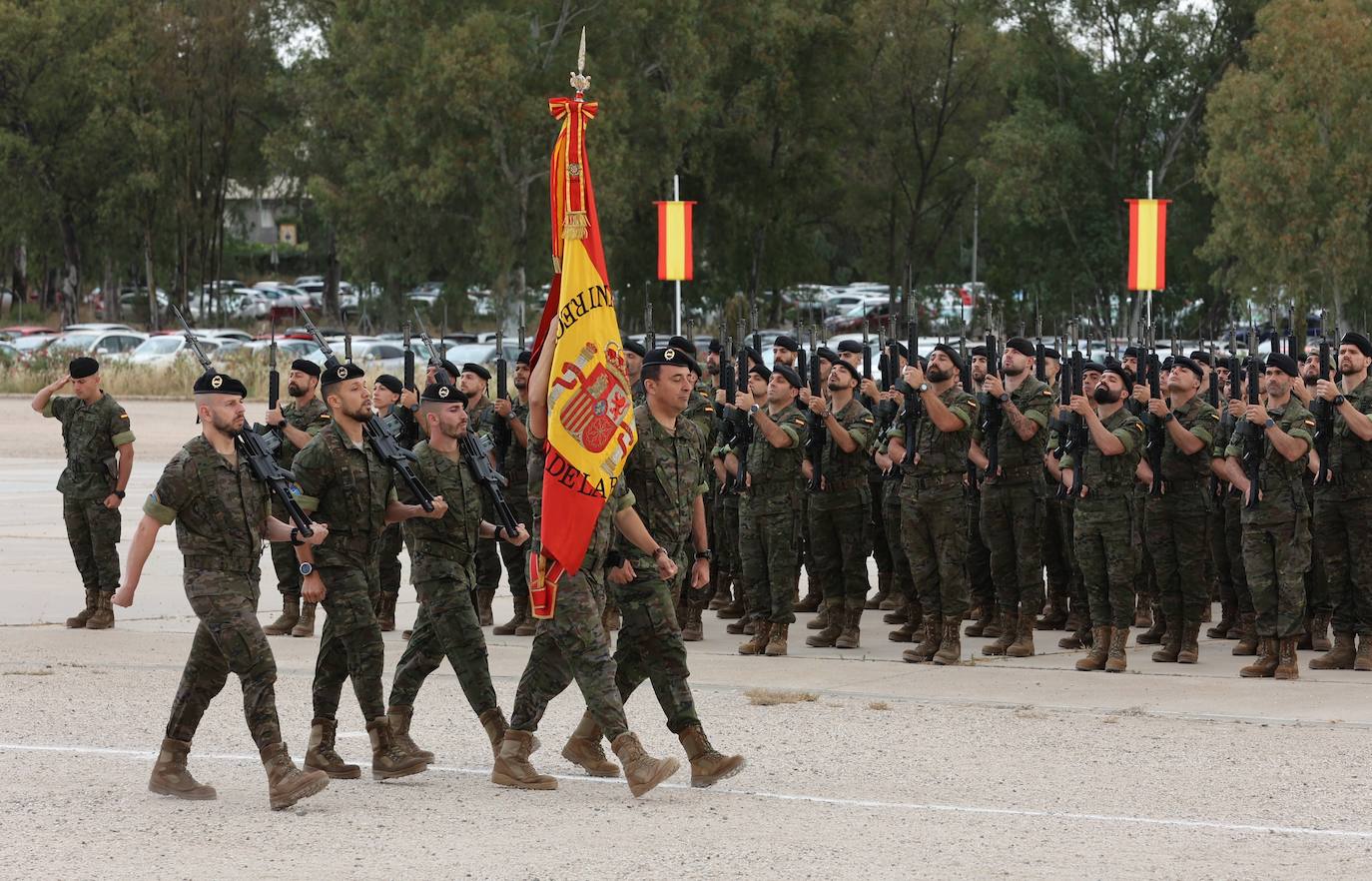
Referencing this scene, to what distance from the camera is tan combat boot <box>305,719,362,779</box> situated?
28.6 ft

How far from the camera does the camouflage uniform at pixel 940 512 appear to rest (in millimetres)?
12023

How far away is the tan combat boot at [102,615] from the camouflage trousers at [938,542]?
5677mm

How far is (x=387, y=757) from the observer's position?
8711mm

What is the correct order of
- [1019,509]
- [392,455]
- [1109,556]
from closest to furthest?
[392,455]
[1109,556]
[1019,509]

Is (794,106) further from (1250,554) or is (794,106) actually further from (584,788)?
(584,788)

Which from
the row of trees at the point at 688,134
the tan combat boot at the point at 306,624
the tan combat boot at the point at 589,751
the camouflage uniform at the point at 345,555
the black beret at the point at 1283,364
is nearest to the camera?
the camouflage uniform at the point at 345,555

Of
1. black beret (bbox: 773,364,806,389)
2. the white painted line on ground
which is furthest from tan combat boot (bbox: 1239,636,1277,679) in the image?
the white painted line on ground

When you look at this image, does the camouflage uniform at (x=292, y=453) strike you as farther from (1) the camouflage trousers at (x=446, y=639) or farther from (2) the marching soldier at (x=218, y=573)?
(2) the marching soldier at (x=218, y=573)

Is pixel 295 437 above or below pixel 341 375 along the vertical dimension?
below

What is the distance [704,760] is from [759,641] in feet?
13.4

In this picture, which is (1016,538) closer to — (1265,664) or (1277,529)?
(1277,529)

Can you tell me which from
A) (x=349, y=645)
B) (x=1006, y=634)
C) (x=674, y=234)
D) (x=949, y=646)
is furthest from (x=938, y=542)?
(x=674, y=234)

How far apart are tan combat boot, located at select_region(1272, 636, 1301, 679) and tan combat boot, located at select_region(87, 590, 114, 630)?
310 inches

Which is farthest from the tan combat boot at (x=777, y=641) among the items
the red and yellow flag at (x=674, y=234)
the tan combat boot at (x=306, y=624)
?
the red and yellow flag at (x=674, y=234)
